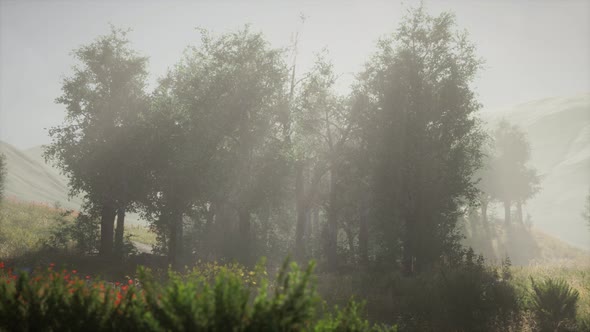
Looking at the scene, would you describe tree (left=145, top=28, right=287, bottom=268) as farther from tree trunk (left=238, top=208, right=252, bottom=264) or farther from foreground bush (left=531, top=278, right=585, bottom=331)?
foreground bush (left=531, top=278, right=585, bottom=331)

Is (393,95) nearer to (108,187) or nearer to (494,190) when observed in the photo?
(108,187)

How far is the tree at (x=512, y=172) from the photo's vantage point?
4844 centimetres

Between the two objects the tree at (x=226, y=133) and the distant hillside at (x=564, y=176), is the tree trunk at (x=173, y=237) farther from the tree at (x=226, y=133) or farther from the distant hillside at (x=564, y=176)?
the distant hillside at (x=564, y=176)

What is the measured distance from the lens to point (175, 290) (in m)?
4.65

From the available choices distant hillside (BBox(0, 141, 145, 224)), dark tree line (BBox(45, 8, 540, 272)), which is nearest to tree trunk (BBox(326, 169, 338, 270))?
dark tree line (BBox(45, 8, 540, 272))

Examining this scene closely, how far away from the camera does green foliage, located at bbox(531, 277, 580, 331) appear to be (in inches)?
438

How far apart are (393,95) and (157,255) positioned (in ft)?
58.8

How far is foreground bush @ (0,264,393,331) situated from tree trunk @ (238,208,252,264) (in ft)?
54.9

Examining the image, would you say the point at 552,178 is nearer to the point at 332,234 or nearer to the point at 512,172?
the point at 512,172

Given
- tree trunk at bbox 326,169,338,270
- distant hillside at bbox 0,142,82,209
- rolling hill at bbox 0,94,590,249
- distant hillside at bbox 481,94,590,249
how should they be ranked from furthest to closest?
distant hillside at bbox 481,94,590,249 → rolling hill at bbox 0,94,590,249 → distant hillside at bbox 0,142,82,209 → tree trunk at bbox 326,169,338,270

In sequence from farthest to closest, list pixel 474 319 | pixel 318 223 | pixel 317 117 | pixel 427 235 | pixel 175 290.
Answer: pixel 318 223 → pixel 317 117 → pixel 427 235 → pixel 474 319 → pixel 175 290

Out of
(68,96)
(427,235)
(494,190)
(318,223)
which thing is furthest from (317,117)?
(494,190)

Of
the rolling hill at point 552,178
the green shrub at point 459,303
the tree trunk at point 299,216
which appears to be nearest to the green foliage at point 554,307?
the green shrub at point 459,303

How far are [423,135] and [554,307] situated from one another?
10510 millimetres
